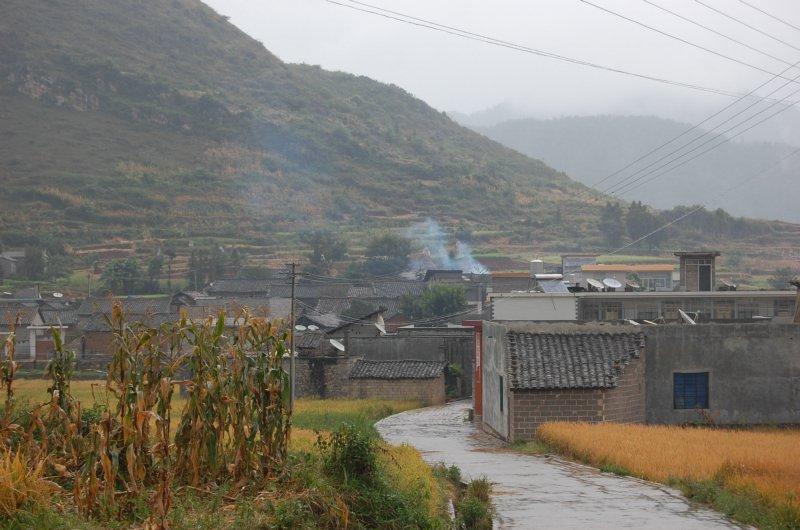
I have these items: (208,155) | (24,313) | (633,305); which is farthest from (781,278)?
(208,155)

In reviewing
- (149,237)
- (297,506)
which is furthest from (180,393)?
(149,237)

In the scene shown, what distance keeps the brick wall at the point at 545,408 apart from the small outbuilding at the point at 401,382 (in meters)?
19.5

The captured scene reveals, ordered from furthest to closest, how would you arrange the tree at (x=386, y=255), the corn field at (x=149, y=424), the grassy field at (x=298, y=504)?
the tree at (x=386, y=255) < the corn field at (x=149, y=424) < the grassy field at (x=298, y=504)

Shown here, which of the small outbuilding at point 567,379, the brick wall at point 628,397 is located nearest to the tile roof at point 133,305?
the small outbuilding at point 567,379

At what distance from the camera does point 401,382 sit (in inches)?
1738

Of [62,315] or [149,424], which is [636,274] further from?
[149,424]

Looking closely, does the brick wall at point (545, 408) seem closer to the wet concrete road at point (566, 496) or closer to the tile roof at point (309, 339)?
the wet concrete road at point (566, 496)

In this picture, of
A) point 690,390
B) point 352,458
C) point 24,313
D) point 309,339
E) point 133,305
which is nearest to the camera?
point 352,458

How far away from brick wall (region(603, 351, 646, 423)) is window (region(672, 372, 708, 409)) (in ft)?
3.29

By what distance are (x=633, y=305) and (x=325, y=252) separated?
60630 mm

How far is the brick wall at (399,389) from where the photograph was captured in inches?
1732

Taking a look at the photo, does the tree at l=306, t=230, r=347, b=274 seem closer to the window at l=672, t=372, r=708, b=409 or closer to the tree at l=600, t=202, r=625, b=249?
the tree at l=600, t=202, r=625, b=249

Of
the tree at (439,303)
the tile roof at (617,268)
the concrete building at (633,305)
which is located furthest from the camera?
the tile roof at (617,268)

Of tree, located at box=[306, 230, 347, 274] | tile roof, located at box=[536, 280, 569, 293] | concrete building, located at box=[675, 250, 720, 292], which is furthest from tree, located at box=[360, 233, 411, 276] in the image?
concrete building, located at box=[675, 250, 720, 292]
